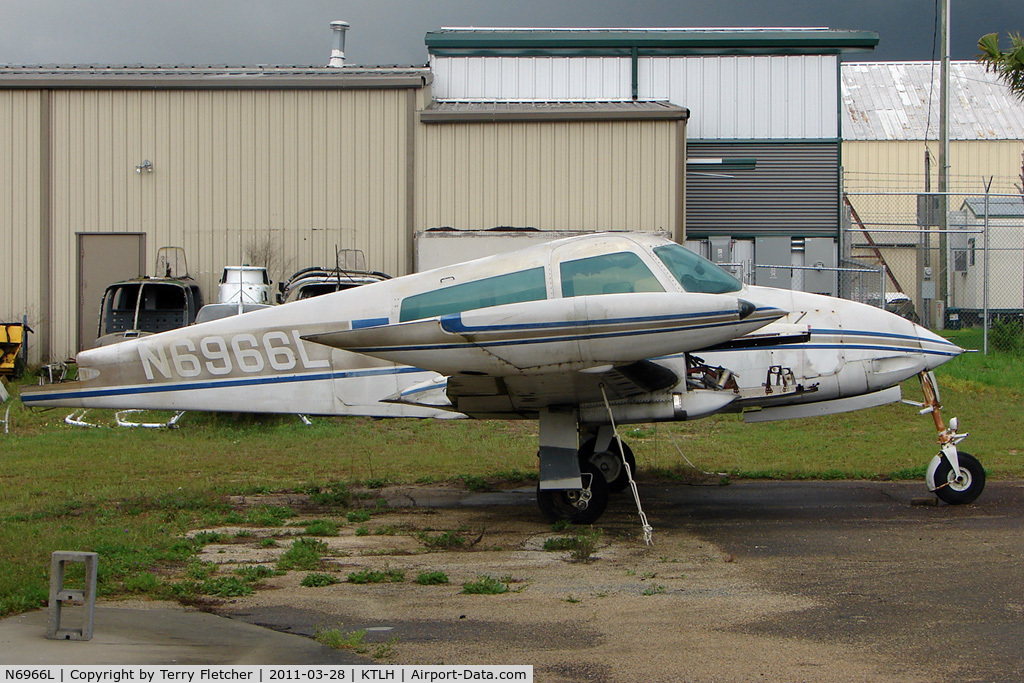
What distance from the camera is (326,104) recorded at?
20.5 m

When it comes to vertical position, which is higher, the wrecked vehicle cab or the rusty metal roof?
the rusty metal roof

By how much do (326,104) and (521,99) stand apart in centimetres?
540

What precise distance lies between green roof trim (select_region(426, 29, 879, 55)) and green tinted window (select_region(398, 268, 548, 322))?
16.6 m

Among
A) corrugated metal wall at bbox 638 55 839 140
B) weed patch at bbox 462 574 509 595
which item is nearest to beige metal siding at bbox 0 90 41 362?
corrugated metal wall at bbox 638 55 839 140

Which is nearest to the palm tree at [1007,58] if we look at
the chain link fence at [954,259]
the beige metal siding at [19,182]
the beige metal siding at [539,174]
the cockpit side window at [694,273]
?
the chain link fence at [954,259]

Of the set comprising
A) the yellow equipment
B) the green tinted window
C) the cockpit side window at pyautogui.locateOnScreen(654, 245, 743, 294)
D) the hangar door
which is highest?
the hangar door

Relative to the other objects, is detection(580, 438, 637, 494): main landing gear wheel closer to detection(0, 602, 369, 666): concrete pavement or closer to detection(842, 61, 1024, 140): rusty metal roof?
detection(0, 602, 369, 666): concrete pavement

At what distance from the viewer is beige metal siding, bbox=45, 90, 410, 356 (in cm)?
2044

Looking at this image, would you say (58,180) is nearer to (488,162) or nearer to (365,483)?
(488,162)

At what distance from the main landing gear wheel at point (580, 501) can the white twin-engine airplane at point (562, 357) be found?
13 mm

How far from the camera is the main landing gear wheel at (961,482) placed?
29.6 feet

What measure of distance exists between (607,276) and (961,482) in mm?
4009

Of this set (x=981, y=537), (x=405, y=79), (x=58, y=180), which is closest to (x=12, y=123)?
(x=58, y=180)

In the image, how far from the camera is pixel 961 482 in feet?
29.8
